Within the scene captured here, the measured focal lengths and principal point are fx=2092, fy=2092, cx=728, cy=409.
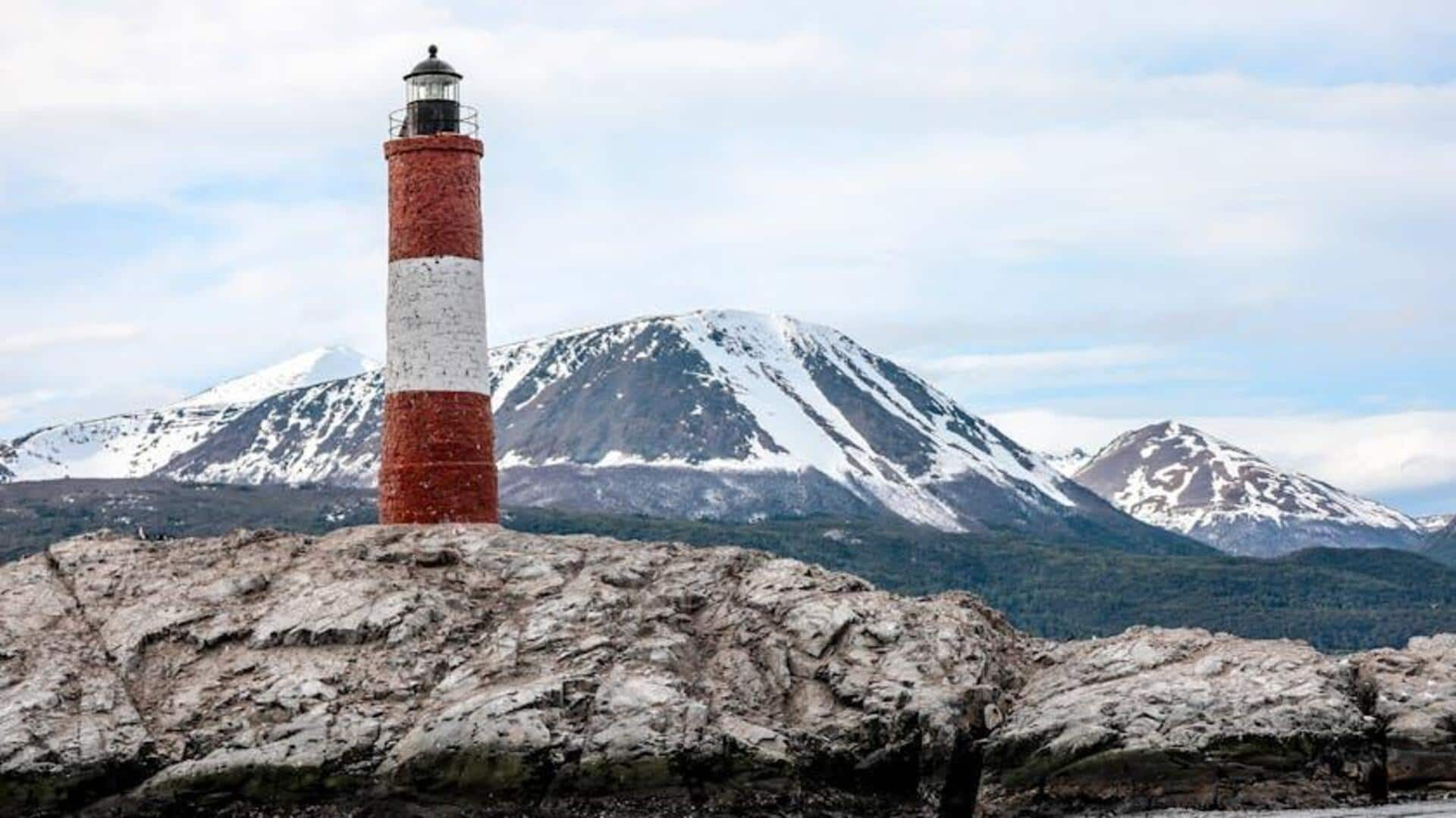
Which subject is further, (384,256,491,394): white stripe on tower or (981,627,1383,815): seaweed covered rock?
(384,256,491,394): white stripe on tower

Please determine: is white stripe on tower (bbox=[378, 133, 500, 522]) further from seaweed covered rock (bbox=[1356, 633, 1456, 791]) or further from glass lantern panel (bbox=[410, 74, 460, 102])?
seaweed covered rock (bbox=[1356, 633, 1456, 791])

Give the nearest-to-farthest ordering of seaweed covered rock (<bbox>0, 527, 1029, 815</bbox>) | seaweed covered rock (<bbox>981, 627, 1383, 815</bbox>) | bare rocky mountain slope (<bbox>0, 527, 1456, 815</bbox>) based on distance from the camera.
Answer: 1. seaweed covered rock (<bbox>981, 627, 1383, 815</bbox>)
2. bare rocky mountain slope (<bbox>0, 527, 1456, 815</bbox>)
3. seaweed covered rock (<bbox>0, 527, 1029, 815</bbox>)

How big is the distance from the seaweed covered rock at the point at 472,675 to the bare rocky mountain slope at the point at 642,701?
0.24 ft

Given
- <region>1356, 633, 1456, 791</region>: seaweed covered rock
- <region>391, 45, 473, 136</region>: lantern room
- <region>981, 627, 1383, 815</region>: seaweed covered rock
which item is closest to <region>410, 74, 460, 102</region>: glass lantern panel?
<region>391, 45, 473, 136</region>: lantern room

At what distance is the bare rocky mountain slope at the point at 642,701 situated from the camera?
48.7 m

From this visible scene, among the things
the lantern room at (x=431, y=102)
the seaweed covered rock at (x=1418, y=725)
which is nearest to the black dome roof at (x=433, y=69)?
the lantern room at (x=431, y=102)

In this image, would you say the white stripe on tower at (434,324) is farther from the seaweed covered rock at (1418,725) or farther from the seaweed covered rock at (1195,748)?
the seaweed covered rock at (1418,725)

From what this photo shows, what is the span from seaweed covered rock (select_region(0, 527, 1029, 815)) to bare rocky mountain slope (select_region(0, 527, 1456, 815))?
2.9 inches

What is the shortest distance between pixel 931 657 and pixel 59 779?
69.9ft

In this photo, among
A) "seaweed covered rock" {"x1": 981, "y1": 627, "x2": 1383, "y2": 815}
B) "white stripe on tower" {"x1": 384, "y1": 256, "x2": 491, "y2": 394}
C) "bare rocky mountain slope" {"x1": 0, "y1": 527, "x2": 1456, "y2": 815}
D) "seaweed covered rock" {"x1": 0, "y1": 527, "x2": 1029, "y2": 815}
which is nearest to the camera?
"seaweed covered rock" {"x1": 981, "y1": 627, "x2": 1383, "y2": 815}

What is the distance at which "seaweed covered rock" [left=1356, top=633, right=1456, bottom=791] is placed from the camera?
161ft

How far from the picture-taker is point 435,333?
197ft

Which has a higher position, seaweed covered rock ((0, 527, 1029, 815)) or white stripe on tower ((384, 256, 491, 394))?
white stripe on tower ((384, 256, 491, 394))

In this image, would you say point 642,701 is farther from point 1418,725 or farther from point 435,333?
point 1418,725
